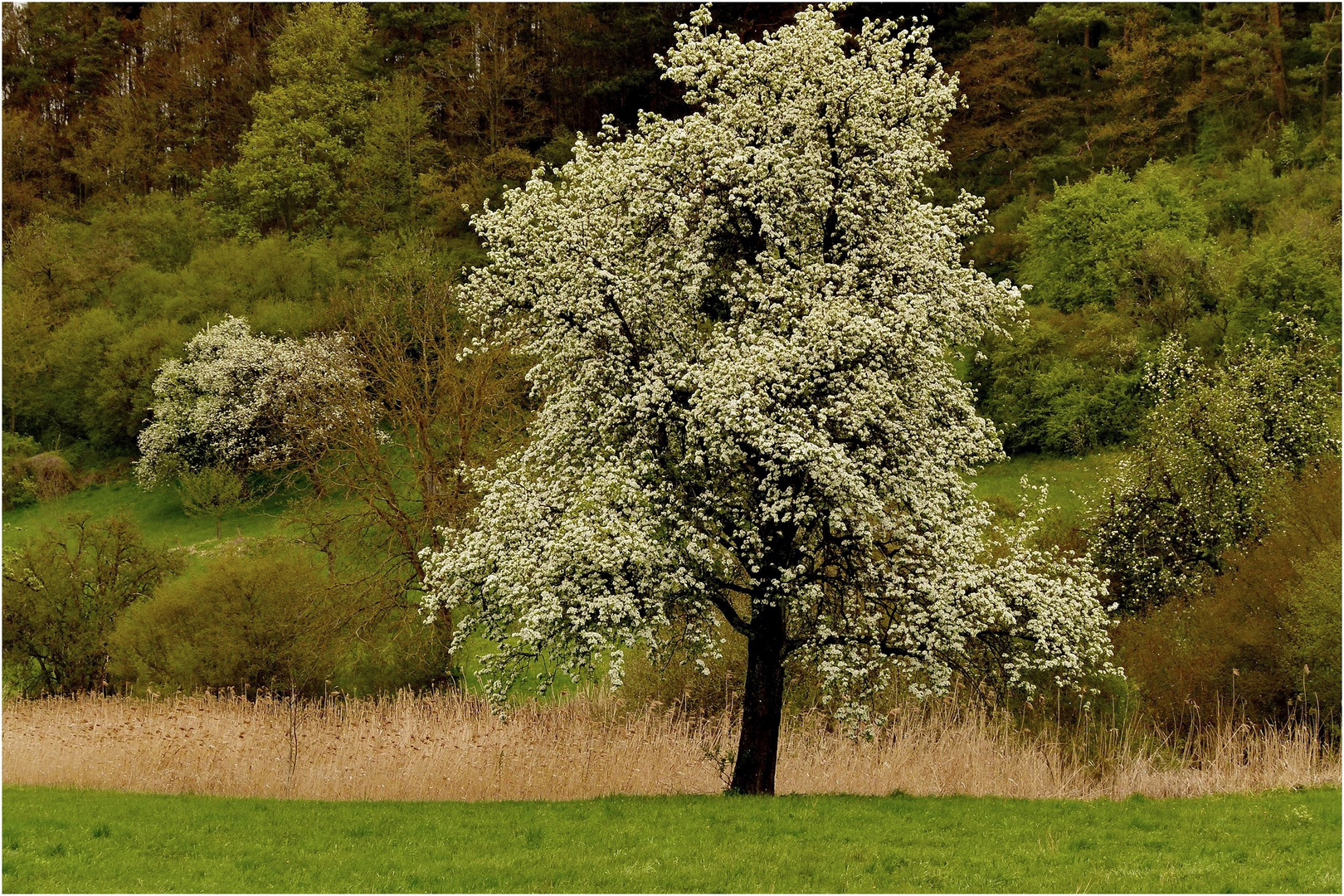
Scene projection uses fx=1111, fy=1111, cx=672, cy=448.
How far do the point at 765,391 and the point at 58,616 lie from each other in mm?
25232

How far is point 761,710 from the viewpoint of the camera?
20125mm

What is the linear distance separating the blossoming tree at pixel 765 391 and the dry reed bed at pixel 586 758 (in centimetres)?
250

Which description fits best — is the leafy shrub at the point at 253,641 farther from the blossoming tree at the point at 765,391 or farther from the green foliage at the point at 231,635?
the blossoming tree at the point at 765,391

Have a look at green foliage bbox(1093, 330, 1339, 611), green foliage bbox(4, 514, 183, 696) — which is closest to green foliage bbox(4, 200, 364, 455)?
green foliage bbox(4, 514, 183, 696)

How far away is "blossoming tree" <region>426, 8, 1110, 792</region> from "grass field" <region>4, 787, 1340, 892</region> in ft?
7.85

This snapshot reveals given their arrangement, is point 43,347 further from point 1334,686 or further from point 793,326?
point 1334,686

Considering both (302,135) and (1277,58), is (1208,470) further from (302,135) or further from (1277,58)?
(302,135)

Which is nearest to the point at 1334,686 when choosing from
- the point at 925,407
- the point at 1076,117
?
the point at 925,407

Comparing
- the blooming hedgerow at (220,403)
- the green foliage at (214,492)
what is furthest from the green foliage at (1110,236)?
the green foliage at (214,492)

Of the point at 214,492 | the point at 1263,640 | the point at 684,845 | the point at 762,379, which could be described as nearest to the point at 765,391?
the point at 762,379

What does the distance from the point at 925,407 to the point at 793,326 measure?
302 cm

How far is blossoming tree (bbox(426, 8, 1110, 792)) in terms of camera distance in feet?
58.5

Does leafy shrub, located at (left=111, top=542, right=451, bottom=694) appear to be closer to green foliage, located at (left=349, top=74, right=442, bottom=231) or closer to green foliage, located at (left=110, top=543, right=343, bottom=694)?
green foliage, located at (left=110, top=543, right=343, bottom=694)

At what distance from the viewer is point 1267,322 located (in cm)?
4791
